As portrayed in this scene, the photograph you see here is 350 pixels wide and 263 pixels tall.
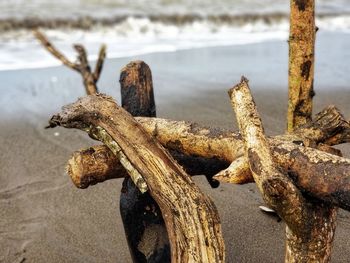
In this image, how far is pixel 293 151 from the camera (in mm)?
1826

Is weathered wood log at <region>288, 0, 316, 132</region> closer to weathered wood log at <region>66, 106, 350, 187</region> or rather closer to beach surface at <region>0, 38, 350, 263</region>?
weathered wood log at <region>66, 106, 350, 187</region>

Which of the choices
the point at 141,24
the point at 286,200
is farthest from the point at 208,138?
the point at 141,24

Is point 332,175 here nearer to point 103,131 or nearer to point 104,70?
point 103,131

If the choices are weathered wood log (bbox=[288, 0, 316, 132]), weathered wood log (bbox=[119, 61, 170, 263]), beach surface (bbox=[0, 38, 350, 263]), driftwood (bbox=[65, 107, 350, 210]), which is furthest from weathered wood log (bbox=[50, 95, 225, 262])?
weathered wood log (bbox=[288, 0, 316, 132])

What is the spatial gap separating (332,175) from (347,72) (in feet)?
20.6

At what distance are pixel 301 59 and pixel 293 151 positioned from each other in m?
1.12

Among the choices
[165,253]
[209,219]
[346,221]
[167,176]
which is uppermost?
[167,176]

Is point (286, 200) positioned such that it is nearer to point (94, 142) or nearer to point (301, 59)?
point (301, 59)

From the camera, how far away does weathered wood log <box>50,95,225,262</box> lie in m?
1.71

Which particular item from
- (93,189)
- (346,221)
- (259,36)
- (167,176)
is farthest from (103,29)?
(167,176)

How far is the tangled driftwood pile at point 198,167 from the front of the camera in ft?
5.54

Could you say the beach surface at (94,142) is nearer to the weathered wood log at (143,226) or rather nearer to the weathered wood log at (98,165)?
the weathered wood log at (143,226)

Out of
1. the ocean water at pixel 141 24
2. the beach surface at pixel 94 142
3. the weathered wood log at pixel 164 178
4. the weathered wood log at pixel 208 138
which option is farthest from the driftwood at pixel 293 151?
the ocean water at pixel 141 24

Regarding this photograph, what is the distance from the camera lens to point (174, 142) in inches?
87.4
